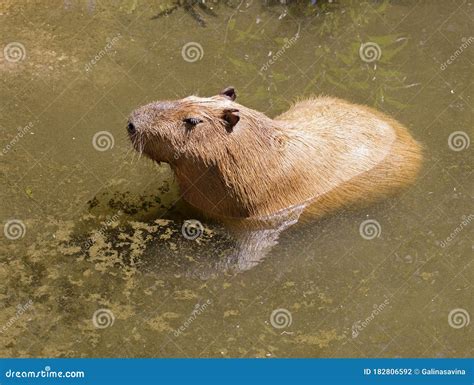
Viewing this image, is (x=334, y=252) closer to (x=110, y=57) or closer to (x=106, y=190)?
(x=106, y=190)

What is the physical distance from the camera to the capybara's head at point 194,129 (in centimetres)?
937

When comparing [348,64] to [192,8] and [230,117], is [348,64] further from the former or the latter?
[230,117]

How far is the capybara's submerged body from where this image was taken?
944cm

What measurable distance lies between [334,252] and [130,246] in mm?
2038

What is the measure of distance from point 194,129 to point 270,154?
0.84 metres

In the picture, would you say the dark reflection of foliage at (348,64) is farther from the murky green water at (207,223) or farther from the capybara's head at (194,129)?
the capybara's head at (194,129)

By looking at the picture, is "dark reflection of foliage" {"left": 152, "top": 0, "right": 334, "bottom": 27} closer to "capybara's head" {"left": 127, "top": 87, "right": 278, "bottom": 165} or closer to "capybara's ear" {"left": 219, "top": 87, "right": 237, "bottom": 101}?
"capybara's ear" {"left": 219, "top": 87, "right": 237, "bottom": 101}

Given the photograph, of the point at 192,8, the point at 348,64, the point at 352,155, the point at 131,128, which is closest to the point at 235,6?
the point at 192,8

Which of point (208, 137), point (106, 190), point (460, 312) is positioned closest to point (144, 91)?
point (106, 190)

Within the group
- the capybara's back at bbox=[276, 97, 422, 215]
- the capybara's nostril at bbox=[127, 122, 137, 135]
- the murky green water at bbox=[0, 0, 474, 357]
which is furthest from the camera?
the capybara's back at bbox=[276, 97, 422, 215]

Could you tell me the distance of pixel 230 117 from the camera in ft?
30.4

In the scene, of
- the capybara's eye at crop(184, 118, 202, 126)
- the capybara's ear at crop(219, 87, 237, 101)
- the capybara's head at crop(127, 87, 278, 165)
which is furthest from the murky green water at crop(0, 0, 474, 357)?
the capybara's ear at crop(219, 87, 237, 101)

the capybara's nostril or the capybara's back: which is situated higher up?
the capybara's back

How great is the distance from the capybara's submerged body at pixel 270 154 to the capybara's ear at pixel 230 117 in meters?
0.01
